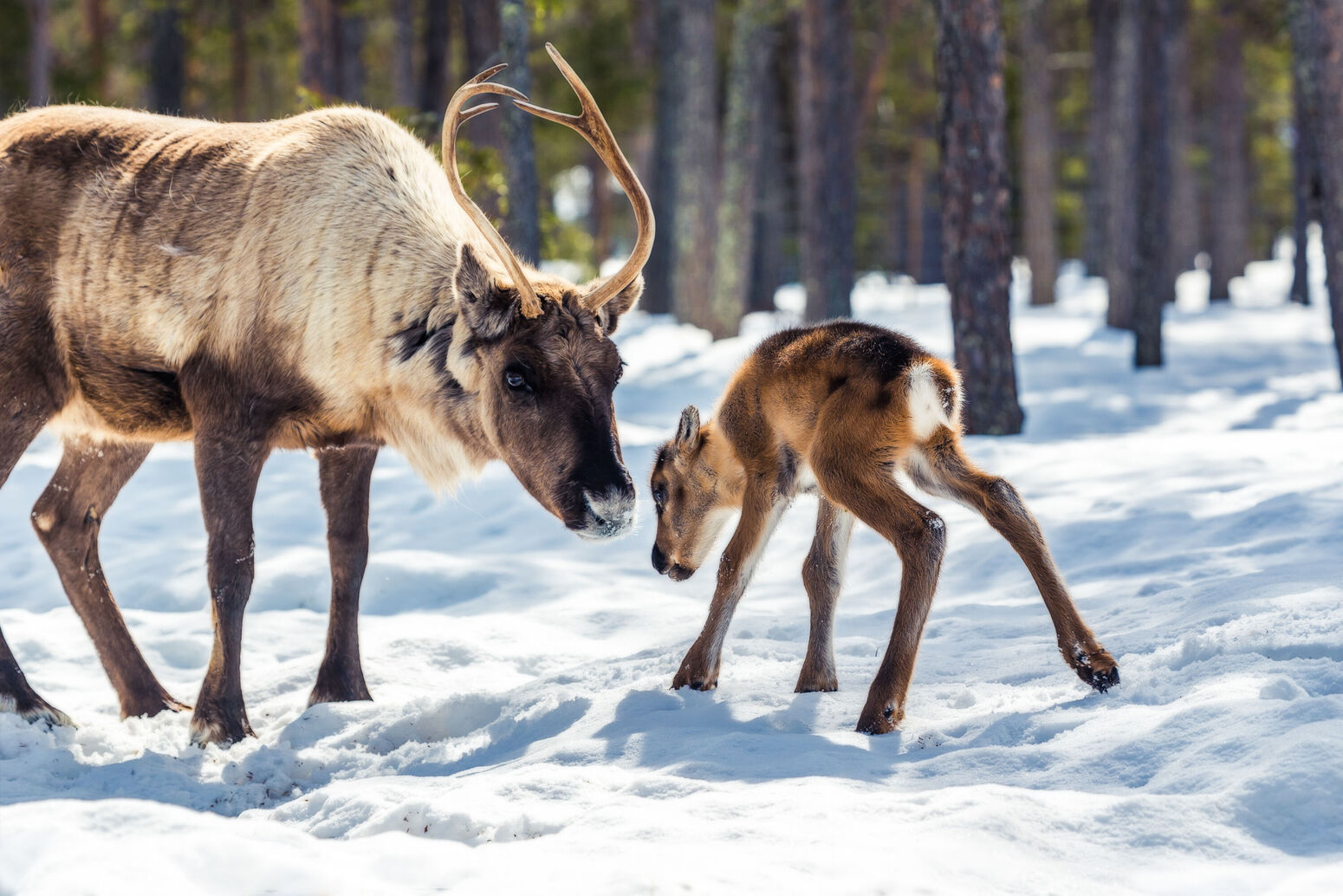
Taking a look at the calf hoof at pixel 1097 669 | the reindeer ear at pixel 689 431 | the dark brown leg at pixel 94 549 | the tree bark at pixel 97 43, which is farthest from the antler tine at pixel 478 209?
the tree bark at pixel 97 43

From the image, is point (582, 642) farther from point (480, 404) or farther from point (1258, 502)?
point (1258, 502)

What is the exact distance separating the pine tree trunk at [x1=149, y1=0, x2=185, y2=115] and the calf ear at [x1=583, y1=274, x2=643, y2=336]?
1476 cm

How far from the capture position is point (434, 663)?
207 inches

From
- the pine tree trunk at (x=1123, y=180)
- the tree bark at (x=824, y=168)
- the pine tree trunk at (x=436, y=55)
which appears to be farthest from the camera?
the pine tree trunk at (x=436, y=55)

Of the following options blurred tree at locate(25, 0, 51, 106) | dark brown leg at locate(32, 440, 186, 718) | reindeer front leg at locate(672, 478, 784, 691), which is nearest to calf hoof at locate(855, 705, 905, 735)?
reindeer front leg at locate(672, 478, 784, 691)

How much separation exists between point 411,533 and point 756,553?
12.1 ft

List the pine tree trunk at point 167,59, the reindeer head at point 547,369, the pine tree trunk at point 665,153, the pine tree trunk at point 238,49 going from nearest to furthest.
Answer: the reindeer head at point 547,369, the pine tree trunk at point 665,153, the pine tree trunk at point 167,59, the pine tree trunk at point 238,49

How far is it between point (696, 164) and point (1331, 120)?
7.57 meters

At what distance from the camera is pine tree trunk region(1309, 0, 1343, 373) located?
9.32 meters

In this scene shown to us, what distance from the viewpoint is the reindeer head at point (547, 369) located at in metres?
4.21

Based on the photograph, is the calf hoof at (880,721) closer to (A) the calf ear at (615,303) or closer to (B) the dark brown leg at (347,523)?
(A) the calf ear at (615,303)

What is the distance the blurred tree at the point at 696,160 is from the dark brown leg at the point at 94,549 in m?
10.8

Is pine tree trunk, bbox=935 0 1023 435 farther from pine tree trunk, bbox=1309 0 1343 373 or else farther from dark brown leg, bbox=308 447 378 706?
dark brown leg, bbox=308 447 378 706

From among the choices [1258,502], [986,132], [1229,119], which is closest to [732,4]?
[1229,119]
